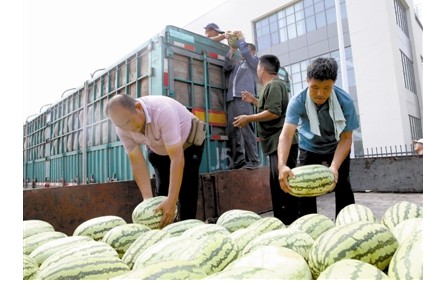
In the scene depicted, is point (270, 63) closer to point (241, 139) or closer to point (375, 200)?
point (241, 139)

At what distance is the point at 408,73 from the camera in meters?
17.3

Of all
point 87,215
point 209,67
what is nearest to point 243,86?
point 209,67

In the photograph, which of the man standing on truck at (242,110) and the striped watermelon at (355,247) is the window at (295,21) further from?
the striped watermelon at (355,247)

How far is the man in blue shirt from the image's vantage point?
8.84ft

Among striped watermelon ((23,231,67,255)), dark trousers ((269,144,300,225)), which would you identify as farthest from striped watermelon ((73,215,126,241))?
dark trousers ((269,144,300,225))

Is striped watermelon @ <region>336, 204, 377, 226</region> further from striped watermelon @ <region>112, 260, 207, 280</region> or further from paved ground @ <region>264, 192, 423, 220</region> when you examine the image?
paved ground @ <region>264, 192, 423, 220</region>

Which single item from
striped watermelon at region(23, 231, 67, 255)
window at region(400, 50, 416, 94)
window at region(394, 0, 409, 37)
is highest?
window at region(394, 0, 409, 37)

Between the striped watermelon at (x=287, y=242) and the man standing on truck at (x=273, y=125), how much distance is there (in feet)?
5.64

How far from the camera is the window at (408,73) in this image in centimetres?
1672

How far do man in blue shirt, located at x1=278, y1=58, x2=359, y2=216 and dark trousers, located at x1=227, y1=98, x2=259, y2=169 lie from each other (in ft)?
6.03

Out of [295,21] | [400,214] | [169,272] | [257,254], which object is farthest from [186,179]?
[295,21]

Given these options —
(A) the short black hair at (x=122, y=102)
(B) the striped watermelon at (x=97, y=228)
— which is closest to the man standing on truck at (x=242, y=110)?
(A) the short black hair at (x=122, y=102)

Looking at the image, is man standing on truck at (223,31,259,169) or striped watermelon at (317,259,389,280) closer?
striped watermelon at (317,259,389,280)

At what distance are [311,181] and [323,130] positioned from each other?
63cm
